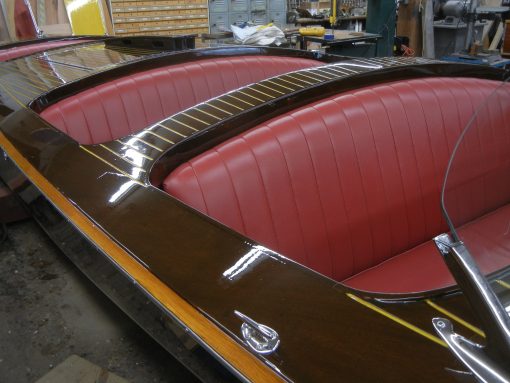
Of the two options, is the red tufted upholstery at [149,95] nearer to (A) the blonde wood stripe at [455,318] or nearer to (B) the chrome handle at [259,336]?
(B) the chrome handle at [259,336]

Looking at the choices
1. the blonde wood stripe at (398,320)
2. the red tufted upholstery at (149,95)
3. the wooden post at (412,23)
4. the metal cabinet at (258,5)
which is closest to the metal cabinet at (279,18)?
the metal cabinet at (258,5)

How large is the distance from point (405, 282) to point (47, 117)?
169cm

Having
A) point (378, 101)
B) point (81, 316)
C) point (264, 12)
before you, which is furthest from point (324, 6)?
point (81, 316)

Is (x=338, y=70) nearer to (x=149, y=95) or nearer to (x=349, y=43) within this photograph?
(x=149, y=95)

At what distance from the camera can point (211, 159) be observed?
4.22 ft

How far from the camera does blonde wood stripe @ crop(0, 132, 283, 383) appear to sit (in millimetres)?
648

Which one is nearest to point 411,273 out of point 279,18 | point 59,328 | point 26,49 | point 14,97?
point 59,328

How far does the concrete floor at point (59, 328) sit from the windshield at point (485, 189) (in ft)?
2.91

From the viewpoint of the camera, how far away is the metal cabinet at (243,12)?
22.4ft

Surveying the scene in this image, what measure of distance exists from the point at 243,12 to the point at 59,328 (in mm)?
6367

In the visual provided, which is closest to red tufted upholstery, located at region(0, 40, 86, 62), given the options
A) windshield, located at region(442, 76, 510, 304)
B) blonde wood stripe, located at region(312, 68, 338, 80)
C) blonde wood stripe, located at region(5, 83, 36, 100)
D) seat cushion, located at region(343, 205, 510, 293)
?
blonde wood stripe, located at region(5, 83, 36, 100)

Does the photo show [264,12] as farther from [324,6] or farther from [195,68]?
[195,68]

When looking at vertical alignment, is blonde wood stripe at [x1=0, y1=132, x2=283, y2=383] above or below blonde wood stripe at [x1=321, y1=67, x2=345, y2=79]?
below

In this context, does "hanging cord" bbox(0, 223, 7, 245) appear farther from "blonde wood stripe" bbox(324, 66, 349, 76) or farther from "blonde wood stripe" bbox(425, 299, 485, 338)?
"blonde wood stripe" bbox(425, 299, 485, 338)
